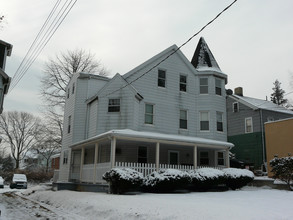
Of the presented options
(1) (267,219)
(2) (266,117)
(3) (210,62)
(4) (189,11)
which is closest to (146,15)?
(4) (189,11)

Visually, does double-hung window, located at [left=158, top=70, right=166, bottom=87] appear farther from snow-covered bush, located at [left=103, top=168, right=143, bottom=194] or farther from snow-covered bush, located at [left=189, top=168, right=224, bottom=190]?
snow-covered bush, located at [left=103, top=168, right=143, bottom=194]

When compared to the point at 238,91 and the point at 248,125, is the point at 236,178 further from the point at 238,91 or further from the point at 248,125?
the point at 238,91

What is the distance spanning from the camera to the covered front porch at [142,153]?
1616cm

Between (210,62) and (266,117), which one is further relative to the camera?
(266,117)

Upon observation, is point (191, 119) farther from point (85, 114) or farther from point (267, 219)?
point (267, 219)

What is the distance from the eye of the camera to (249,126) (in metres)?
29.8

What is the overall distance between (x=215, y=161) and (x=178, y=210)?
12.6 metres

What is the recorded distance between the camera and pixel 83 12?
11.2 metres

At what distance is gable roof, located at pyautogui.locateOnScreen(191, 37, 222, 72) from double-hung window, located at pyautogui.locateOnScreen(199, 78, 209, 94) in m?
1.07

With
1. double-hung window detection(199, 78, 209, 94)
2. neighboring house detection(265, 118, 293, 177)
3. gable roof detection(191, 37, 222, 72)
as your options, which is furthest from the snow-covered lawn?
gable roof detection(191, 37, 222, 72)

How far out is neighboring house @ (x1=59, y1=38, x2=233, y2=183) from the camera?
19531 millimetres

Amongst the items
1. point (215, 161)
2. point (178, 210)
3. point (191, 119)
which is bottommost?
point (178, 210)

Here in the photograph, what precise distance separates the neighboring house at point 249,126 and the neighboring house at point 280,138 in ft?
22.4

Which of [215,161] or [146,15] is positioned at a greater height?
[146,15]
